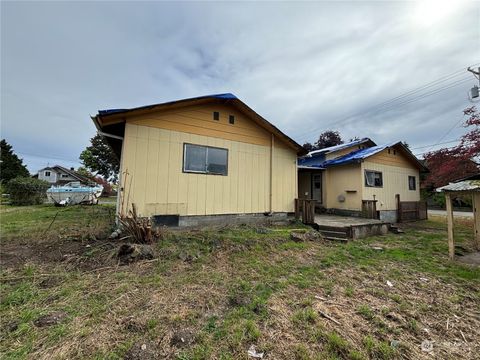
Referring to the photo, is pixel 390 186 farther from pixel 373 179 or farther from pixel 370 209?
pixel 370 209

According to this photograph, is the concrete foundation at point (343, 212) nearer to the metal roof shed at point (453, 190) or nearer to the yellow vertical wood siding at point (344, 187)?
the yellow vertical wood siding at point (344, 187)

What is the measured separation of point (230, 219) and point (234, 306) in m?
4.58

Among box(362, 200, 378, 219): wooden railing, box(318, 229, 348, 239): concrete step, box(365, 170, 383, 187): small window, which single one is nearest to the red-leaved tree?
box(365, 170, 383, 187): small window

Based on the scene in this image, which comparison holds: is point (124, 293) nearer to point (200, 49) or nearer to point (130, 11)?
point (130, 11)

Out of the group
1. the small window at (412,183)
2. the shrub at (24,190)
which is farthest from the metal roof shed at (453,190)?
the shrub at (24,190)

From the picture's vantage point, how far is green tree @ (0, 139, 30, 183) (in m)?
30.0

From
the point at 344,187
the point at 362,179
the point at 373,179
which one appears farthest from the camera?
the point at 344,187

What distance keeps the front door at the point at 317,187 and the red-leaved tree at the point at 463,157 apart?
624cm

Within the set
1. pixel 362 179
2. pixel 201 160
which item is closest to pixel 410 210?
pixel 362 179

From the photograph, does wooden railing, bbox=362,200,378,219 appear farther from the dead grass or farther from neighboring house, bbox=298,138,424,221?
the dead grass

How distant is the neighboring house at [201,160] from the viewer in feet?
20.4

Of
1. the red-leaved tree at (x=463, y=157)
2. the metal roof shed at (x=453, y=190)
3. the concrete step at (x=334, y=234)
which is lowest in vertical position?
the concrete step at (x=334, y=234)

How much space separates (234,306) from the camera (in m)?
3.03

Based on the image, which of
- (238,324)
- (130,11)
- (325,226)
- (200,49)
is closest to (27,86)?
(130,11)
